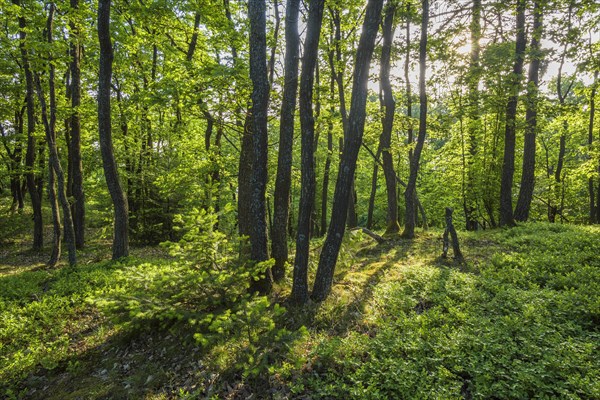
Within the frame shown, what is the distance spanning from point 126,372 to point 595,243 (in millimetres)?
11734

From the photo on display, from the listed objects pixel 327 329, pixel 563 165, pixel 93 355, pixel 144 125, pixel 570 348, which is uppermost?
pixel 144 125

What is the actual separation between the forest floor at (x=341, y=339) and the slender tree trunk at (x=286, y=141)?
941 millimetres

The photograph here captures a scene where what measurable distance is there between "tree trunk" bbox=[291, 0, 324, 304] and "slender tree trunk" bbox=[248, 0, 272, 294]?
74 cm

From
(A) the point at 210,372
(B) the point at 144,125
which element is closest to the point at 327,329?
(A) the point at 210,372

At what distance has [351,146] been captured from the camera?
5.96 metres

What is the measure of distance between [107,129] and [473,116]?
14.4 metres

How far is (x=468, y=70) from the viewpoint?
9883 millimetres

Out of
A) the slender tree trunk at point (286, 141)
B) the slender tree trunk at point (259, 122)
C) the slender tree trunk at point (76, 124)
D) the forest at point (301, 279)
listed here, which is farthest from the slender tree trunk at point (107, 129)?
the slender tree trunk at point (286, 141)

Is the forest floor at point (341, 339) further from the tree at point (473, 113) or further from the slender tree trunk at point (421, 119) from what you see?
the tree at point (473, 113)

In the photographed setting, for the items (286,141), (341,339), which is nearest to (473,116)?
(286,141)

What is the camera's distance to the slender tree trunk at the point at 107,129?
27.5 ft

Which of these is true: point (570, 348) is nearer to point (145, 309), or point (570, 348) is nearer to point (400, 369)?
point (400, 369)

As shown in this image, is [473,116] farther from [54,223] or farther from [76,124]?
[54,223]

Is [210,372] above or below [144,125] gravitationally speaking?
below
